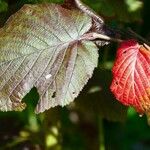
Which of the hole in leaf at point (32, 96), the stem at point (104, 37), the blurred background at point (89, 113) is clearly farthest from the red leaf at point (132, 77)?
the hole in leaf at point (32, 96)

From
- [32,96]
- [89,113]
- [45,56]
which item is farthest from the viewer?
[89,113]

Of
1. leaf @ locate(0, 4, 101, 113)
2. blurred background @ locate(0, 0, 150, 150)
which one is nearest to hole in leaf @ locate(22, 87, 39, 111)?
blurred background @ locate(0, 0, 150, 150)

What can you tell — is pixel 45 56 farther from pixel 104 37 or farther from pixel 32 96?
pixel 32 96

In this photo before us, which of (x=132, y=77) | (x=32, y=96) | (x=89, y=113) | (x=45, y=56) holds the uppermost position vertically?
(x=45, y=56)

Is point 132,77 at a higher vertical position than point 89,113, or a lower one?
higher

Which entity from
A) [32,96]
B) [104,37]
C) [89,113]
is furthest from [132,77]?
[89,113]

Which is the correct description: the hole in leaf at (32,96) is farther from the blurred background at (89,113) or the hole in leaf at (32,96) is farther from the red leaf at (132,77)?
the red leaf at (132,77)

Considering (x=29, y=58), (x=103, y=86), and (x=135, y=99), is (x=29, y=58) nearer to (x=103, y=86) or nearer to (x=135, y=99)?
(x=135, y=99)
